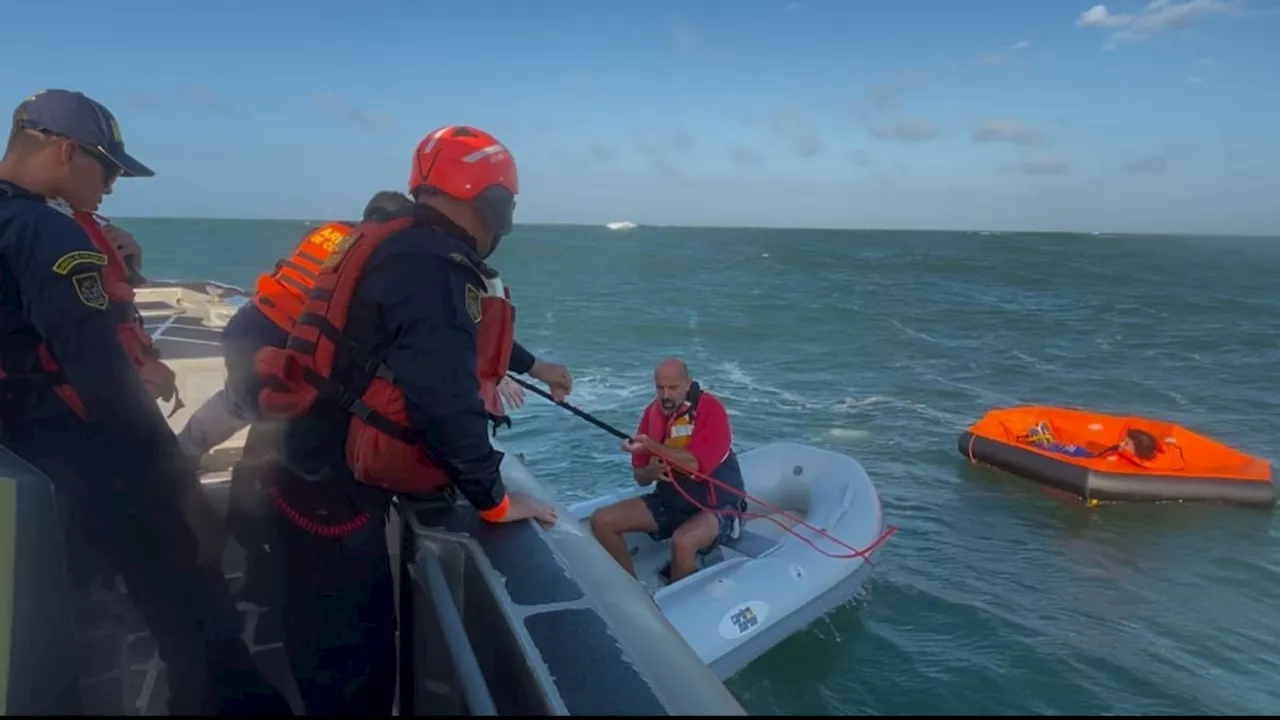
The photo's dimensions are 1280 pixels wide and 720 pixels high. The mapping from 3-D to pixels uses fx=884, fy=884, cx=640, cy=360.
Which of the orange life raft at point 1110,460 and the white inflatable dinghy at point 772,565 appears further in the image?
the orange life raft at point 1110,460

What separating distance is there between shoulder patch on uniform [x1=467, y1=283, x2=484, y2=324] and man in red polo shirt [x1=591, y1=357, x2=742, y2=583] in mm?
4016

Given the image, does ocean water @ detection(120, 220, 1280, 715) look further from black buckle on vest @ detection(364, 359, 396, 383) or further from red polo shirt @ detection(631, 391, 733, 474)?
black buckle on vest @ detection(364, 359, 396, 383)

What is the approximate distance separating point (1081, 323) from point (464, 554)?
31.9 m

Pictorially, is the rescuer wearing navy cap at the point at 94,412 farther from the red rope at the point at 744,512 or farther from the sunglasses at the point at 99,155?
the red rope at the point at 744,512

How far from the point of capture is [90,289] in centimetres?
217

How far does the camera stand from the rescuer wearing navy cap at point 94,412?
7.03 feet

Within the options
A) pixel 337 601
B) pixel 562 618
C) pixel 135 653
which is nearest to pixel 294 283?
pixel 337 601

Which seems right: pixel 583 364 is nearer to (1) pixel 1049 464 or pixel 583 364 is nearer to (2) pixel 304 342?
(1) pixel 1049 464

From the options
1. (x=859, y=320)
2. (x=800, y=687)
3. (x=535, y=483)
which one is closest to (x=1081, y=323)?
(x=859, y=320)

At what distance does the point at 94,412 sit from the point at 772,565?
17.3 feet

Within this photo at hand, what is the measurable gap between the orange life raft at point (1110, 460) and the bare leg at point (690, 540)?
7.11 meters

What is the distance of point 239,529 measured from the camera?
2475mm

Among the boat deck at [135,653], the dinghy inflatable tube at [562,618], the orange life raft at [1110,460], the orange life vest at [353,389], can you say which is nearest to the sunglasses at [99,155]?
the orange life vest at [353,389]

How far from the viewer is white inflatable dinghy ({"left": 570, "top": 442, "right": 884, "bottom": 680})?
609cm
